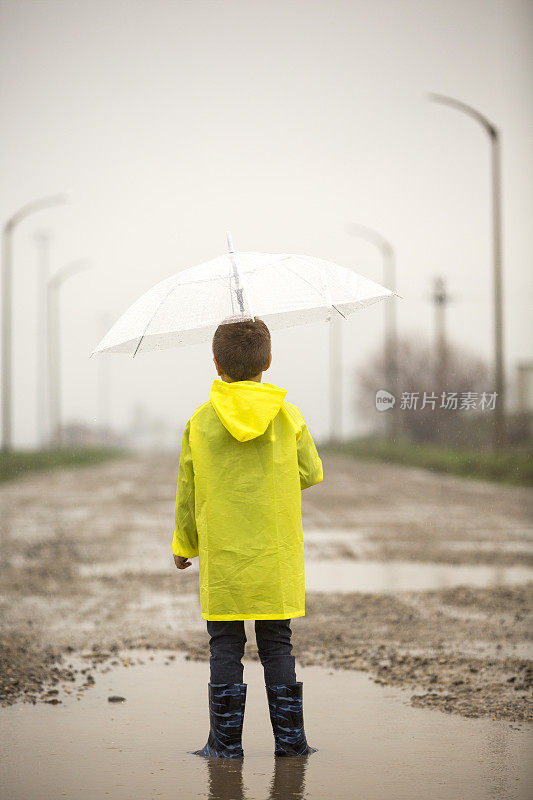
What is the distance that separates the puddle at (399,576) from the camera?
884 cm

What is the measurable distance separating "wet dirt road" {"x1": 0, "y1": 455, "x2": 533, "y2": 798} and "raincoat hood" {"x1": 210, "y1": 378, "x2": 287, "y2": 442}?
116 centimetres

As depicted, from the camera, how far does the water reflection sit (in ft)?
12.9

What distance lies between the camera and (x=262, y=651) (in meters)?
4.48

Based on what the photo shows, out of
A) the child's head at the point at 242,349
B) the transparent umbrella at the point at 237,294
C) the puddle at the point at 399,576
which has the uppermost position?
the transparent umbrella at the point at 237,294

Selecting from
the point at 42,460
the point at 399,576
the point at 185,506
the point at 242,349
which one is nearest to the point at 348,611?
the point at 399,576

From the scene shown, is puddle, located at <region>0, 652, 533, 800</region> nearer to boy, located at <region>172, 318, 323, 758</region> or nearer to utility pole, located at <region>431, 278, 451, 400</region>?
boy, located at <region>172, 318, 323, 758</region>

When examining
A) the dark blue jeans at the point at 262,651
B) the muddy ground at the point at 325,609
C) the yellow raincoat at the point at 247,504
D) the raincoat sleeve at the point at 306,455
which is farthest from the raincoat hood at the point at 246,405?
the muddy ground at the point at 325,609

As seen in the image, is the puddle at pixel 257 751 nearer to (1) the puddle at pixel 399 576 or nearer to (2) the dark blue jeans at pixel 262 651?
(2) the dark blue jeans at pixel 262 651

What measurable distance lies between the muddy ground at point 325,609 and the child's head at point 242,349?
1647 millimetres

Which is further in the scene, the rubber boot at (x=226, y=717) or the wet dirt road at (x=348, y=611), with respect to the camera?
the wet dirt road at (x=348, y=611)

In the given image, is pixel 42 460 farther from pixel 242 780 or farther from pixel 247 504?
pixel 242 780

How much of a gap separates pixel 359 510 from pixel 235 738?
12655mm

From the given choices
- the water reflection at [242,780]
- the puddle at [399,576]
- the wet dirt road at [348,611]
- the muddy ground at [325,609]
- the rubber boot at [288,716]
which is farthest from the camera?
the puddle at [399,576]

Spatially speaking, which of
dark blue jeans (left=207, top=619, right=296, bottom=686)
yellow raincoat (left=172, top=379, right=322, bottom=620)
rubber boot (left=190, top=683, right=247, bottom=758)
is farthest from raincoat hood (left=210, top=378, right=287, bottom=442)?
rubber boot (left=190, top=683, right=247, bottom=758)
